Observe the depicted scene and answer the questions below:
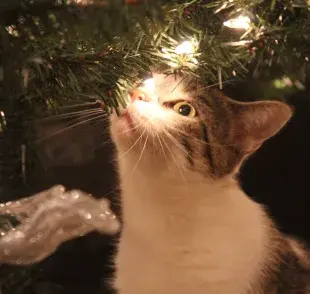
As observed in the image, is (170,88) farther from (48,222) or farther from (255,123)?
(48,222)

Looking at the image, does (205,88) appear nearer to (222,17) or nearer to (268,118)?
(268,118)

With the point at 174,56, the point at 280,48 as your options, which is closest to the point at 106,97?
the point at 174,56

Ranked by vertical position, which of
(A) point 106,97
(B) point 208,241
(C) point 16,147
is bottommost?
(B) point 208,241

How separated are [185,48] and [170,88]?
189 mm

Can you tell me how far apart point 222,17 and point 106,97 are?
6.3 inches

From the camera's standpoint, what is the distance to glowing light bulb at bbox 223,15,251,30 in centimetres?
53

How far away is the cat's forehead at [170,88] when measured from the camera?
72cm

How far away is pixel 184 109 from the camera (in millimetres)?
755

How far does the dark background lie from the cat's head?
23mm

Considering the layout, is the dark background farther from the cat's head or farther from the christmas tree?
the christmas tree

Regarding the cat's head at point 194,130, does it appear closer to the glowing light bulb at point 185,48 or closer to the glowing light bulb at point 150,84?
the glowing light bulb at point 150,84

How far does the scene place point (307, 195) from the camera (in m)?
0.79

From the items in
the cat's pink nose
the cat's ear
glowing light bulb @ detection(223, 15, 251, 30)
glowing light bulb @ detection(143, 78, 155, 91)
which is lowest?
the cat's ear

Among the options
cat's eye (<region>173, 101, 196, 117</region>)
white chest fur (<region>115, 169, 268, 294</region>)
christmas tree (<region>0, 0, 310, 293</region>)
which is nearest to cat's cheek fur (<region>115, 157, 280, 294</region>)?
white chest fur (<region>115, 169, 268, 294</region>)
